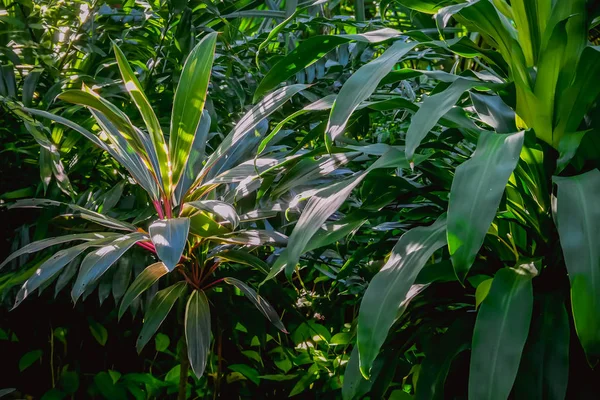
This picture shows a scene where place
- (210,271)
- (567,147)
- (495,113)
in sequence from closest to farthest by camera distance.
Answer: (567,147)
(495,113)
(210,271)

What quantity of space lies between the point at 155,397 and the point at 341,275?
692 mm

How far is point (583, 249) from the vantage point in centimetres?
61

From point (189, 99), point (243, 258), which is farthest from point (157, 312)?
point (189, 99)

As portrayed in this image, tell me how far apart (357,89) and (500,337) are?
338 mm

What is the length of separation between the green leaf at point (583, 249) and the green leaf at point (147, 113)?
27.9 inches

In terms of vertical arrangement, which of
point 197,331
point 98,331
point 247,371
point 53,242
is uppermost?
point 53,242

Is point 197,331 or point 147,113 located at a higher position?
point 147,113

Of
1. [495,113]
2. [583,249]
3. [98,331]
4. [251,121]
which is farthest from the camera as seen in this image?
[98,331]

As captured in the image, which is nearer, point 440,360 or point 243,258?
point 440,360

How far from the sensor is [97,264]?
0.90m

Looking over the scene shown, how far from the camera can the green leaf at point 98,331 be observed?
145 cm

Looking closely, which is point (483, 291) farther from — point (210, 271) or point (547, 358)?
point (210, 271)

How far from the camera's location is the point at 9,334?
5.07 ft

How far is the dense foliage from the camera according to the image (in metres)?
0.68
